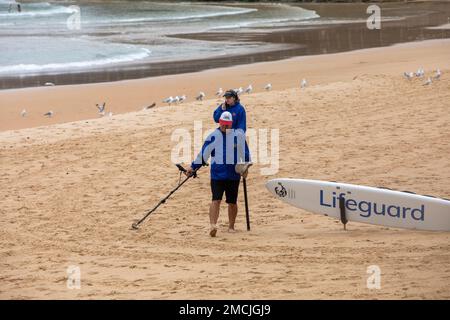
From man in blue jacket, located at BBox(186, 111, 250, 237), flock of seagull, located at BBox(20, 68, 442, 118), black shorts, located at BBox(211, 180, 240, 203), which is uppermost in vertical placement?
man in blue jacket, located at BBox(186, 111, 250, 237)

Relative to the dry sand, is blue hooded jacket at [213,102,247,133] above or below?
above

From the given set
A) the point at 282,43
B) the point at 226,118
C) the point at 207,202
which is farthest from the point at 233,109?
the point at 282,43

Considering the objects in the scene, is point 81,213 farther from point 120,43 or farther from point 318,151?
point 120,43

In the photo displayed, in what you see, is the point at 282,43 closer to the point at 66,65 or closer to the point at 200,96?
the point at 66,65

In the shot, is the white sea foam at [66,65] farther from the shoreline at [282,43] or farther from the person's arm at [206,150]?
the person's arm at [206,150]

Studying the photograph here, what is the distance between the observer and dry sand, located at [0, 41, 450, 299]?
24.5 ft

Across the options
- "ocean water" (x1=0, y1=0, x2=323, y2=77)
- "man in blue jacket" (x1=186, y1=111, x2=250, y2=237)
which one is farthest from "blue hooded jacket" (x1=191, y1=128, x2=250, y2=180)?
"ocean water" (x1=0, y1=0, x2=323, y2=77)

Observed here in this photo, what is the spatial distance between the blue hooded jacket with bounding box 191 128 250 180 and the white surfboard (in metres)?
0.94

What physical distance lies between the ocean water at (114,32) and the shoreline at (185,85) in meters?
3.81

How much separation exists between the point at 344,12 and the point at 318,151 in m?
40.4

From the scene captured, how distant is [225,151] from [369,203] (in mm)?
1516

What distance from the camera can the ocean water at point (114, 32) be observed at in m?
27.9

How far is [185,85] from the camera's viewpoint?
21672 mm

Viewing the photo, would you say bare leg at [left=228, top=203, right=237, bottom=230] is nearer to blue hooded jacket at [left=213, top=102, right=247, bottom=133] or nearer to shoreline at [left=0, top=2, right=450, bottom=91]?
blue hooded jacket at [left=213, top=102, right=247, bottom=133]
